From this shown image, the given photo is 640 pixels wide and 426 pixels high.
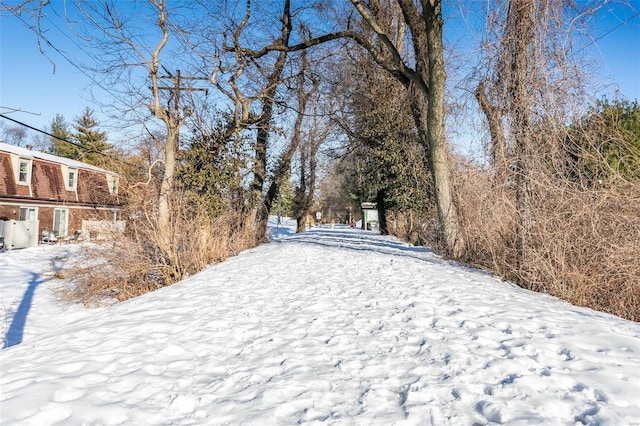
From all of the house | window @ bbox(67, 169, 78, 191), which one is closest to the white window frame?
the house

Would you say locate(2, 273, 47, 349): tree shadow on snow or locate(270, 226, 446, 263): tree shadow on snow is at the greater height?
locate(270, 226, 446, 263): tree shadow on snow

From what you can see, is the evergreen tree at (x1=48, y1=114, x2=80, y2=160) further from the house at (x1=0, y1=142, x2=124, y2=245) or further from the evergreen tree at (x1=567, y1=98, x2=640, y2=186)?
the evergreen tree at (x1=567, y1=98, x2=640, y2=186)

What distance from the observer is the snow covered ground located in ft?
6.79

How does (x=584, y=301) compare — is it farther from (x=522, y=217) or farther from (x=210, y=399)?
(x=210, y=399)

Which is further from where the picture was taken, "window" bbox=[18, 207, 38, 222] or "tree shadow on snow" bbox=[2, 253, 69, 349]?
"window" bbox=[18, 207, 38, 222]

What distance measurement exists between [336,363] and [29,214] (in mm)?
24639

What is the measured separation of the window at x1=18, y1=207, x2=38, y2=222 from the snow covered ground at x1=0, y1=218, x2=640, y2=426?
2088cm

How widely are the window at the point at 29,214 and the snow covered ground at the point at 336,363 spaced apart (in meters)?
20.9

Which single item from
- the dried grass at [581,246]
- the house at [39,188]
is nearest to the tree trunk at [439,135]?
the dried grass at [581,246]

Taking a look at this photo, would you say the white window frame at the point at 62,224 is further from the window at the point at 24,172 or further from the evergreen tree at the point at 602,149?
the evergreen tree at the point at 602,149

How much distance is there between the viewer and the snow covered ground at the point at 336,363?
2.07 metres

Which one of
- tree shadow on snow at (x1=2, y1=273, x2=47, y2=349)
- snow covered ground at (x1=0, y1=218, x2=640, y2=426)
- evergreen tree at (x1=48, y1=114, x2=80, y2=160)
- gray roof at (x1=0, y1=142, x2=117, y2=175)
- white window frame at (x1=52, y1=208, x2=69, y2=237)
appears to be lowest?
tree shadow on snow at (x1=2, y1=273, x2=47, y2=349)

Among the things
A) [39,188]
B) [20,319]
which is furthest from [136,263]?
[39,188]

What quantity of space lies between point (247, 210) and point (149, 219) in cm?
487
